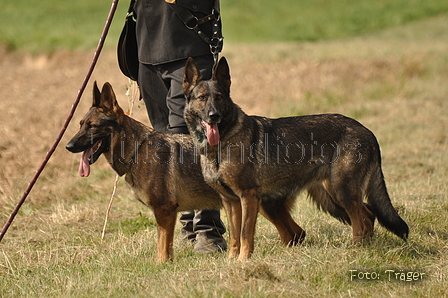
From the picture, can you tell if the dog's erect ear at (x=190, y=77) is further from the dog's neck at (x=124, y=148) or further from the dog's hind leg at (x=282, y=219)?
the dog's hind leg at (x=282, y=219)

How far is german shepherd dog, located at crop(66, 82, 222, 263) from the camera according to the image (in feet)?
15.2

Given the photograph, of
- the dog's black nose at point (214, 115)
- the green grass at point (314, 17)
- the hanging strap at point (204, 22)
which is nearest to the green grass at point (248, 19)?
the green grass at point (314, 17)

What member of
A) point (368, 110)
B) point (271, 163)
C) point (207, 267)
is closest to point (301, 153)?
point (271, 163)

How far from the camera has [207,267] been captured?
4.32m

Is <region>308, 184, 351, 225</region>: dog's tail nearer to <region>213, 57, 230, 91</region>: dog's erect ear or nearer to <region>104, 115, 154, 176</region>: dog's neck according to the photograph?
<region>213, 57, 230, 91</region>: dog's erect ear

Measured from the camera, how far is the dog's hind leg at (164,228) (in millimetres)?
4664

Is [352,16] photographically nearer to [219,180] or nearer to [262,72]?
[262,72]

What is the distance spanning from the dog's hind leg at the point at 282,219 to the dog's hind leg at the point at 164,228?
89cm

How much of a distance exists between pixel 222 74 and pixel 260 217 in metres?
2.14

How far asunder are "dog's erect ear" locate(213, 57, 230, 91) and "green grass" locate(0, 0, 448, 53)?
16809mm

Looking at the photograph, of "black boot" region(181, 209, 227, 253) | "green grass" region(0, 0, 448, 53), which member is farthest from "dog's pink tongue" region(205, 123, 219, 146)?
"green grass" region(0, 0, 448, 53)

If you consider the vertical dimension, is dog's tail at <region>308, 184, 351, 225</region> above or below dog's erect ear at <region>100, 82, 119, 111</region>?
below

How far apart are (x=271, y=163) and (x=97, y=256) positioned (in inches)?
65.0

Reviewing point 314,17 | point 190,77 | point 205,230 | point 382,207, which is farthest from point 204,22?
point 314,17
